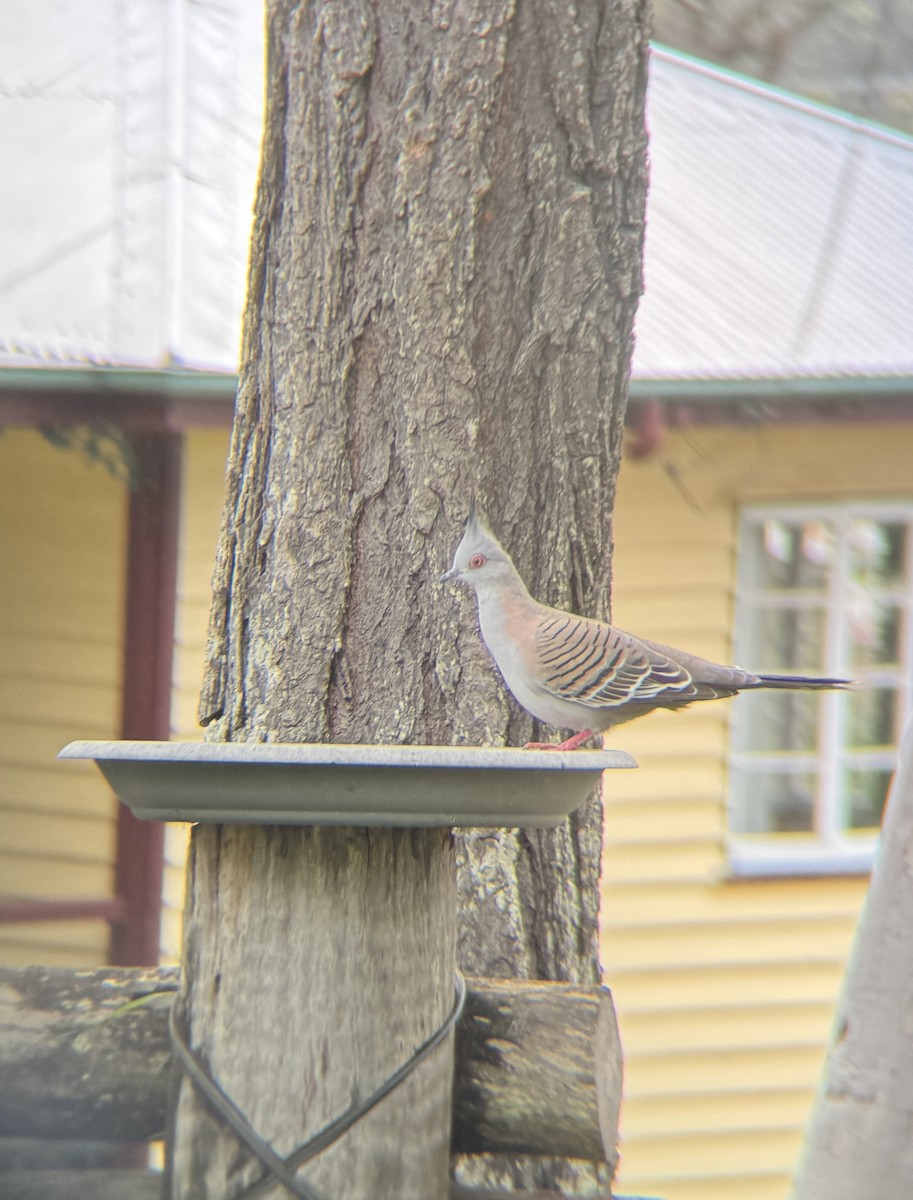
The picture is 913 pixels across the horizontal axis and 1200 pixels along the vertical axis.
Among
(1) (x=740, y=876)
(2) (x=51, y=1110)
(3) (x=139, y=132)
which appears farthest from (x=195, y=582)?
(2) (x=51, y=1110)

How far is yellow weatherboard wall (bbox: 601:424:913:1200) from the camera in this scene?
19.0 feet

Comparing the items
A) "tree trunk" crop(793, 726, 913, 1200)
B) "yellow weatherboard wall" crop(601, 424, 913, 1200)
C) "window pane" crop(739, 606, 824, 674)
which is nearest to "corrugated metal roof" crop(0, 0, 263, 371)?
"yellow weatherboard wall" crop(601, 424, 913, 1200)

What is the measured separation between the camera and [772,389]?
205 inches

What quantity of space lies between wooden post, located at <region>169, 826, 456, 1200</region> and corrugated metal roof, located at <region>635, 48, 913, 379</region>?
12.3 feet

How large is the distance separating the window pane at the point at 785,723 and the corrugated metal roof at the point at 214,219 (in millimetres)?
1802

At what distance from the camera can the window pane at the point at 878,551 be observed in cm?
632

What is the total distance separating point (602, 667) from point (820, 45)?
12.5m

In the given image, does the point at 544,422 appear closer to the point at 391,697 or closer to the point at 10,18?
the point at 391,697

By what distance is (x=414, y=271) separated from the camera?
7.52 ft

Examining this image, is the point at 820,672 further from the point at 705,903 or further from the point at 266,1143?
the point at 266,1143

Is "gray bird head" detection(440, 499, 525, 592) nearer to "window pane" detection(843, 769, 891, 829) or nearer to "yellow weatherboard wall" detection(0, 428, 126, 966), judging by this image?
"yellow weatherboard wall" detection(0, 428, 126, 966)

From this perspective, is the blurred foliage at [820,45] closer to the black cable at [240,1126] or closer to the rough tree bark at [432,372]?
the rough tree bark at [432,372]

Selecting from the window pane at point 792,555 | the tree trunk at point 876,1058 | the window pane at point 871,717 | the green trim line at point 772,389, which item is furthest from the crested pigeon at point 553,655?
the window pane at point 871,717

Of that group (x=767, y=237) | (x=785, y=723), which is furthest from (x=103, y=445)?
(x=785, y=723)
